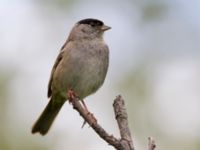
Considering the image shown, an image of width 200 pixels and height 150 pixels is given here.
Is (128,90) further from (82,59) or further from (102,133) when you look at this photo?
(102,133)

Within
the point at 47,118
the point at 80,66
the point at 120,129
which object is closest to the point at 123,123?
the point at 120,129

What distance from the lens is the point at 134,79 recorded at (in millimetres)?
11016

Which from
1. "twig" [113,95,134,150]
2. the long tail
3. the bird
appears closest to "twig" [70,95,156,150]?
"twig" [113,95,134,150]

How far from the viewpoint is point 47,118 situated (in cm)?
770

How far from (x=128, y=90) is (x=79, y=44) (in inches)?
152

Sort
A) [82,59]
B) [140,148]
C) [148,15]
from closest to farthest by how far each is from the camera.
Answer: [82,59]
[140,148]
[148,15]

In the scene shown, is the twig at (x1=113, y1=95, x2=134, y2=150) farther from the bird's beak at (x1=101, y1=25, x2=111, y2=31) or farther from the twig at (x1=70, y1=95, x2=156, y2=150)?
the bird's beak at (x1=101, y1=25, x2=111, y2=31)

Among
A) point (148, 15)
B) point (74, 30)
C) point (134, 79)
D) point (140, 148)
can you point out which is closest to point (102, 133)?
point (74, 30)

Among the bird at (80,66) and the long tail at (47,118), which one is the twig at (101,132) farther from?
the long tail at (47,118)

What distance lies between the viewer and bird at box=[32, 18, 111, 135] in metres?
6.76

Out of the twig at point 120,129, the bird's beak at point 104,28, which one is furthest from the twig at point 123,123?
the bird's beak at point 104,28

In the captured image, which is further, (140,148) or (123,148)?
(140,148)

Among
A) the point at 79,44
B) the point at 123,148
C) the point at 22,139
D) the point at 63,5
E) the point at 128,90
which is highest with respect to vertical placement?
the point at 63,5

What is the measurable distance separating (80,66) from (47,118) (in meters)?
1.19
